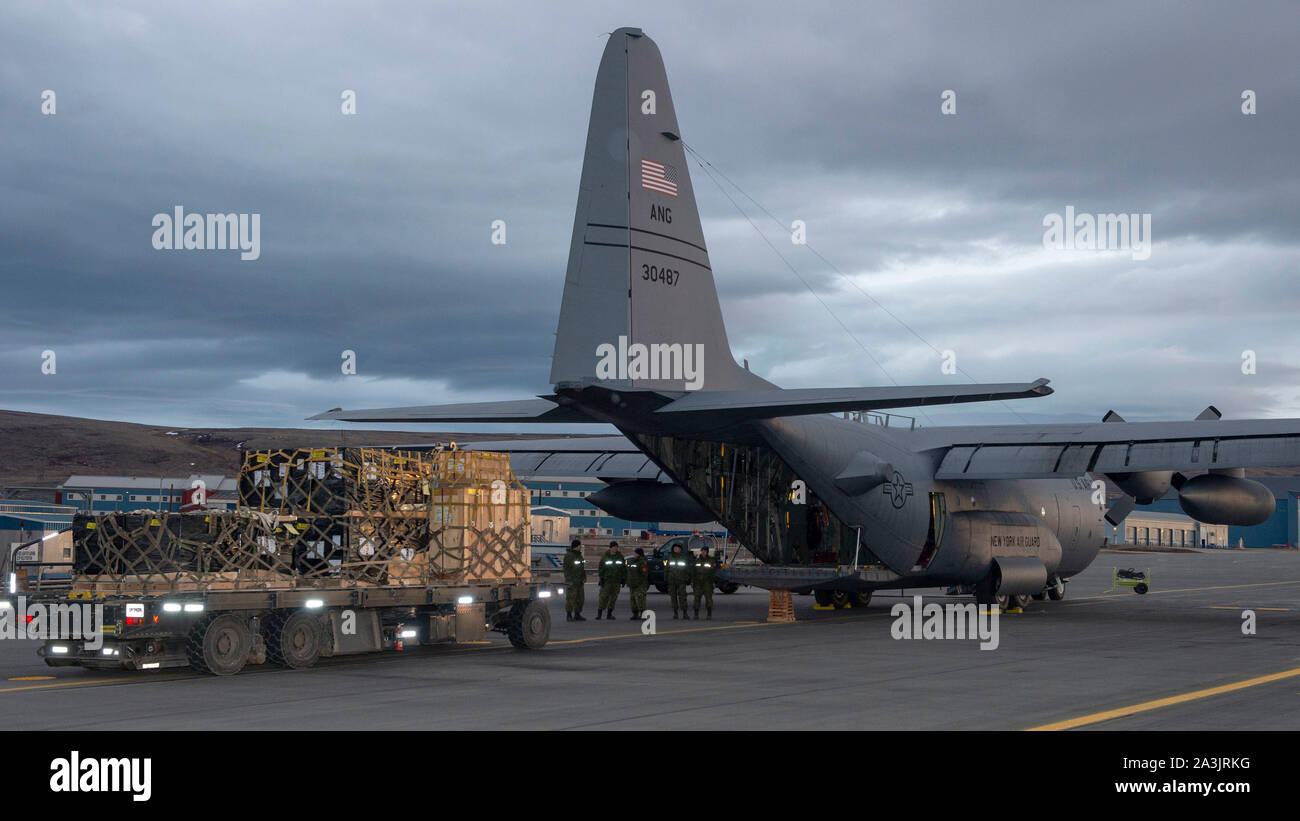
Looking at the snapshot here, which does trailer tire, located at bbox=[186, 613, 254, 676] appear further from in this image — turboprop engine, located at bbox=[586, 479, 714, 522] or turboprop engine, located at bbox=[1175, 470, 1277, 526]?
turboprop engine, located at bbox=[1175, 470, 1277, 526]

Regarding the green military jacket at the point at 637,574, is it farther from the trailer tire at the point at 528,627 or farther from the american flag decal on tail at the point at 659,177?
the american flag decal on tail at the point at 659,177

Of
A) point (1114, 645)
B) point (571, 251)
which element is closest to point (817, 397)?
point (571, 251)

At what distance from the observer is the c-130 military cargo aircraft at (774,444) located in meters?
19.3

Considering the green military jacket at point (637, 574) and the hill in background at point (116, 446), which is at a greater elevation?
the hill in background at point (116, 446)

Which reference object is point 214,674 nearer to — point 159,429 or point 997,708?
point 997,708

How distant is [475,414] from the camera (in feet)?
64.7

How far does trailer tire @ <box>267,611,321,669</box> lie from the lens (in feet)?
51.1

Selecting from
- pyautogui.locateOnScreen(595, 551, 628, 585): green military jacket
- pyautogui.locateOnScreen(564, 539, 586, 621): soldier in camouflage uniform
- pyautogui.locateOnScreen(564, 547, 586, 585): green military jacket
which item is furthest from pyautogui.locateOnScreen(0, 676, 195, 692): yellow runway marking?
pyautogui.locateOnScreen(595, 551, 628, 585): green military jacket

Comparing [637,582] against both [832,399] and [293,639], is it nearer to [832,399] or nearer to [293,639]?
[832,399]

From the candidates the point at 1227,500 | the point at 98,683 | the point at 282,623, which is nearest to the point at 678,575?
the point at 1227,500

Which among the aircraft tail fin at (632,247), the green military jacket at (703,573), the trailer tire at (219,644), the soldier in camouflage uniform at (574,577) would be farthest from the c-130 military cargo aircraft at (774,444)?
the trailer tire at (219,644)

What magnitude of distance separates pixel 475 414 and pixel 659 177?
→ 16.8ft

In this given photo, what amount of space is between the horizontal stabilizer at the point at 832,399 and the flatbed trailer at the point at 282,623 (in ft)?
13.2

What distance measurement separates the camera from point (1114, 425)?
25047 mm
